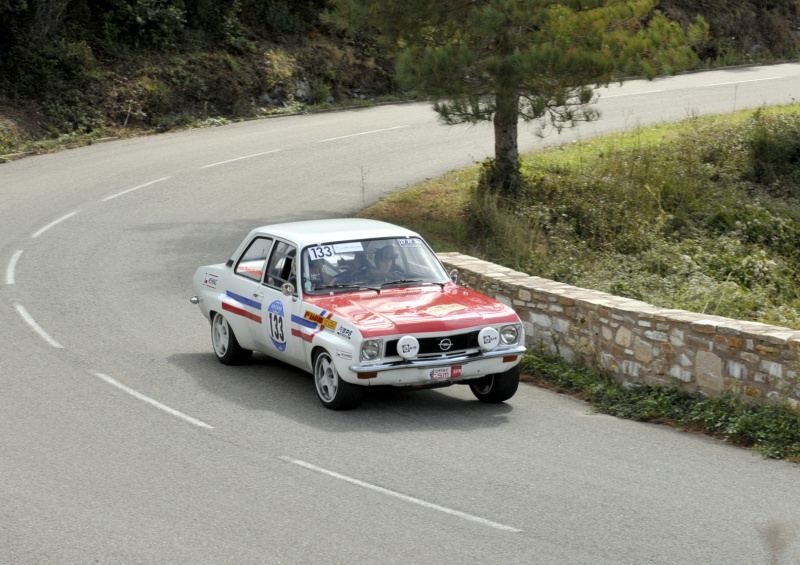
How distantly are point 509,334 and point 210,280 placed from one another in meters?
3.99

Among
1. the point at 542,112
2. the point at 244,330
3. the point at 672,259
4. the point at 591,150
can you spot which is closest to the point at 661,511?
the point at 244,330

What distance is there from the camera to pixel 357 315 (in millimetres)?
10688

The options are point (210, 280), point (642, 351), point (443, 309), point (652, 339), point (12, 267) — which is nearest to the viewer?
point (443, 309)

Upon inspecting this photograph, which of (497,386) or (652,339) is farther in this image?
(652,339)

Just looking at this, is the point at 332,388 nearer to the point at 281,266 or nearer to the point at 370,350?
the point at 370,350

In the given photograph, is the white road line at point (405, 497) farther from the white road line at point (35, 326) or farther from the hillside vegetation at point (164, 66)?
the hillside vegetation at point (164, 66)

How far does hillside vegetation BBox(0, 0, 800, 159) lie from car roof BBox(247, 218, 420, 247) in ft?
56.0

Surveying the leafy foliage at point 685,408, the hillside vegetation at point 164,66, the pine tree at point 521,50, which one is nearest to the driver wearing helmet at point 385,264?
the leafy foliage at point 685,408

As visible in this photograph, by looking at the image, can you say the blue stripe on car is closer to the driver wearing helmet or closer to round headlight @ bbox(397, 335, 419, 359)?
the driver wearing helmet

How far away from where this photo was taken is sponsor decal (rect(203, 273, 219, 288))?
1304cm

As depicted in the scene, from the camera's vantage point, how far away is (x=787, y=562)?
23.4ft

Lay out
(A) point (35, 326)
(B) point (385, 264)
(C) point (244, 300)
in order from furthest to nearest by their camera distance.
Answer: (A) point (35, 326) → (C) point (244, 300) → (B) point (385, 264)

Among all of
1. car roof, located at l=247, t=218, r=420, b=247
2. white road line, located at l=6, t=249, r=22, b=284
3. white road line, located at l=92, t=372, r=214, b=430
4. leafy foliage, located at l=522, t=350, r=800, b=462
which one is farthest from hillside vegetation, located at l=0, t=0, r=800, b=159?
leafy foliage, located at l=522, t=350, r=800, b=462

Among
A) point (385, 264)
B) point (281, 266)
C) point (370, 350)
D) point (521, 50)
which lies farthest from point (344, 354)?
point (521, 50)
